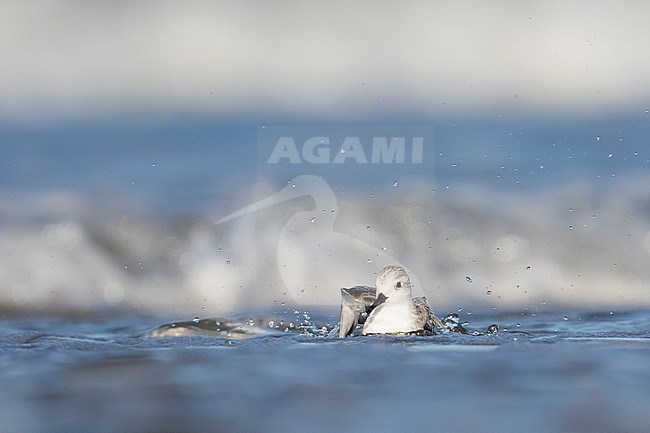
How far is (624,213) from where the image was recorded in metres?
11.6

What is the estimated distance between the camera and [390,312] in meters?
6.16

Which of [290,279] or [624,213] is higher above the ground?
[624,213]

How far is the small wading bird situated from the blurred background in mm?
2391

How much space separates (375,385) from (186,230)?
22.4ft

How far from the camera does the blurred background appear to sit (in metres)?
9.97

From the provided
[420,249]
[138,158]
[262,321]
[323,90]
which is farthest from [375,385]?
[323,90]

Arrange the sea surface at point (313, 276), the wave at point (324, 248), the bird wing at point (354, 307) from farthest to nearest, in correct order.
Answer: the wave at point (324, 248)
the bird wing at point (354, 307)
the sea surface at point (313, 276)

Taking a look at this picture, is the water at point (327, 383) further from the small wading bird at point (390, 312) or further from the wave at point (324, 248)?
the wave at point (324, 248)

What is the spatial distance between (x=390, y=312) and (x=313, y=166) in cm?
710

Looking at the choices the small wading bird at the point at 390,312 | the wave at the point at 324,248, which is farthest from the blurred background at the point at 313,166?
the small wading bird at the point at 390,312

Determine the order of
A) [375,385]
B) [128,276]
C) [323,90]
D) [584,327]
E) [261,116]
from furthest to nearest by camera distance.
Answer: [323,90], [261,116], [128,276], [584,327], [375,385]

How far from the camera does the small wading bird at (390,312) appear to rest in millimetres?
6117

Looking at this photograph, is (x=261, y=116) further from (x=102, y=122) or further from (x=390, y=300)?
(x=390, y=300)

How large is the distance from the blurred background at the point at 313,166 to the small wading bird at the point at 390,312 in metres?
2.39
